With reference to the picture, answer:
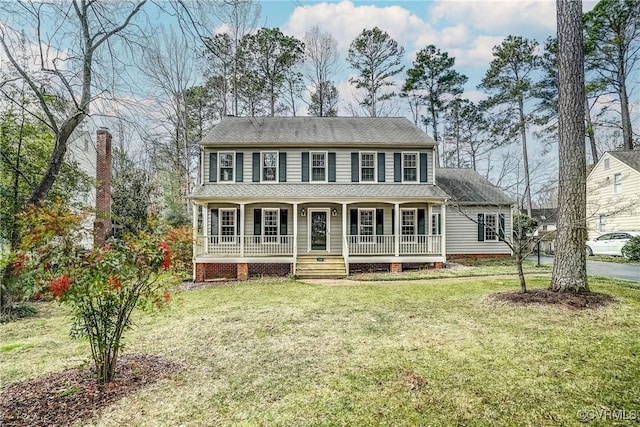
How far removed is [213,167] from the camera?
14.4 metres

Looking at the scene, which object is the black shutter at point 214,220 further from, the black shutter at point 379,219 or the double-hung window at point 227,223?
the black shutter at point 379,219

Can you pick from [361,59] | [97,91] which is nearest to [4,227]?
[97,91]

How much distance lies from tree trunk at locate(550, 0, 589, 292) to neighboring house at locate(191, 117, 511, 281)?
21.0 feet

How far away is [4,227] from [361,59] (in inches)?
899

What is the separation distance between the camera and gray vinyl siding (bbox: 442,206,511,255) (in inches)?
670

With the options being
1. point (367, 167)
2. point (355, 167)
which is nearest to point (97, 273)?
point (355, 167)

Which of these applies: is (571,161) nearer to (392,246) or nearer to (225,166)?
(392,246)

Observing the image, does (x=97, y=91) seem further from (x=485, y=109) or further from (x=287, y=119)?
(x=485, y=109)

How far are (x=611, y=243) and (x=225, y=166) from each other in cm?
2039

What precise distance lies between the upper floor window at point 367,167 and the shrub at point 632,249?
13.3m

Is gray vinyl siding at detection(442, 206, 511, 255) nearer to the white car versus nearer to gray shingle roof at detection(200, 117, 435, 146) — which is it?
gray shingle roof at detection(200, 117, 435, 146)

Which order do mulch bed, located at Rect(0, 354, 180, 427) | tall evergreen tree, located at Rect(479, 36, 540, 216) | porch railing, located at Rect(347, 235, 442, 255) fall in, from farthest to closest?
tall evergreen tree, located at Rect(479, 36, 540, 216)
porch railing, located at Rect(347, 235, 442, 255)
mulch bed, located at Rect(0, 354, 180, 427)

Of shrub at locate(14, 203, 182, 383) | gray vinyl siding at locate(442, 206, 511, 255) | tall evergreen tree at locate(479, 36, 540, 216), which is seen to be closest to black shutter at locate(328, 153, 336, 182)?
gray vinyl siding at locate(442, 206, 511, 255)

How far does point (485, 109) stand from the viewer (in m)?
24.9
